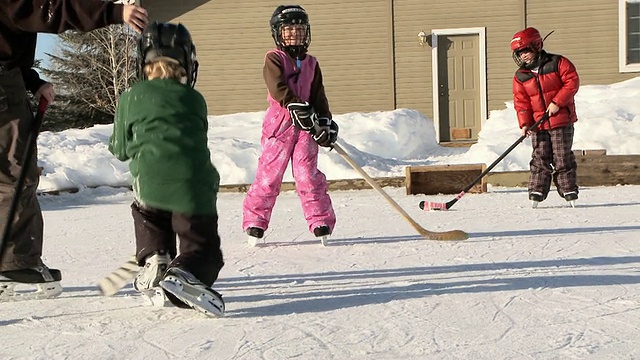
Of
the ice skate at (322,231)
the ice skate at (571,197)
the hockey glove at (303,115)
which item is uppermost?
the hockey glove at (303,115)

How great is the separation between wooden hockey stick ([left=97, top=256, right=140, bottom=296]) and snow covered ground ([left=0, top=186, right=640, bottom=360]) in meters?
0.09

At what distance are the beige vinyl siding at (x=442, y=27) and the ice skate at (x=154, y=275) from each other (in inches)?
518

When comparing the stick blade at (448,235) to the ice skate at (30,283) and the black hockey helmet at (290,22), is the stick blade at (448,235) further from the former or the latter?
the ice skate at (30,283)

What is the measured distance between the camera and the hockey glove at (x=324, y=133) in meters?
5.29

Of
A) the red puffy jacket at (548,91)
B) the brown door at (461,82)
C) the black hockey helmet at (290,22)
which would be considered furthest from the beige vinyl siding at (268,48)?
the black hockey helmet at (290,22)

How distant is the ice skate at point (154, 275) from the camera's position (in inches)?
135

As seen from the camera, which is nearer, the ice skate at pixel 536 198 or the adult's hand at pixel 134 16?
the adult's hand at pixel 134 16

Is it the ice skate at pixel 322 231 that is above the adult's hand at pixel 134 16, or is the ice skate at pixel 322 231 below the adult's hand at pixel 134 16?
below

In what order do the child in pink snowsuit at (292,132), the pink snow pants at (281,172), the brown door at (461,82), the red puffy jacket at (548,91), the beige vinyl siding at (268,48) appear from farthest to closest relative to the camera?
the beige vinyl siding at (268,48)
the brown door at (461,82)
the red puffy jacket at (548,91)
the pink snow pants at (281,172)
the child in pink snowsuit at (292,132)

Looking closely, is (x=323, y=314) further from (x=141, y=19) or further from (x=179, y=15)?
(x=179, y=15)

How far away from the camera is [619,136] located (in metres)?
11.9

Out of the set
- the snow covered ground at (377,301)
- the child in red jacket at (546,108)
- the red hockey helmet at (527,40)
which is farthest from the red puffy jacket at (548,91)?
the snow covered ground at (377,301)

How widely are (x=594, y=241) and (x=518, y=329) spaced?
240 cm

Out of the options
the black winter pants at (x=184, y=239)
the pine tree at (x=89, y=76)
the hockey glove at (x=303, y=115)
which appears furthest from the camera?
the pine tree at (x=89, y=76)
